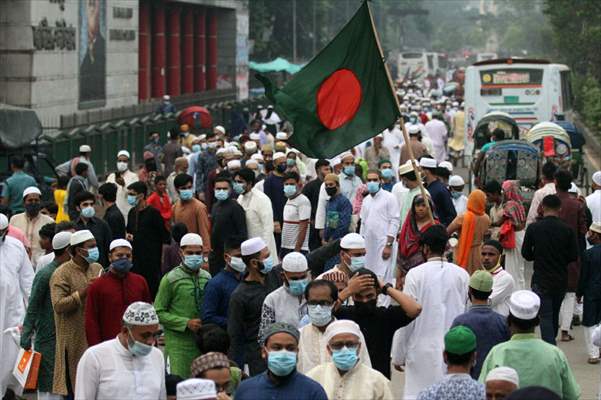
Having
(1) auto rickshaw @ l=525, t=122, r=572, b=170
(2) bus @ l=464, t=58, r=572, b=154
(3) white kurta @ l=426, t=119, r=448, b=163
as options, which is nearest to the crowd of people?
(1) auto rickshaw @ l=525, t=122, r=572, b=170

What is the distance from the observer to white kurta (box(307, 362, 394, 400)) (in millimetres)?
7594

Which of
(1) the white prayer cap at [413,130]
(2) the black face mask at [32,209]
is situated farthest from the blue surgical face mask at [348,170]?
(1) the white prayer cap at [413,130]

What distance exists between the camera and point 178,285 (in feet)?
35.1

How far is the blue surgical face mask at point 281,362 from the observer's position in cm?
731

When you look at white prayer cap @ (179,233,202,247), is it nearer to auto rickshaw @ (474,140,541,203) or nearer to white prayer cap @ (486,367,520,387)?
white prayer cap @ (486,367,520,387)

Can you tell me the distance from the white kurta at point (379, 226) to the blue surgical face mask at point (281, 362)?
7.98 metres

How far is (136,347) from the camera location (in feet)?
26.4

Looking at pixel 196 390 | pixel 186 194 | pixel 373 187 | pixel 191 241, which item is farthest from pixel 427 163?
Result: pixel 196 390

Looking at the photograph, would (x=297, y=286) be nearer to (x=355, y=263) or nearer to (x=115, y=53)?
(x=355, y=263)

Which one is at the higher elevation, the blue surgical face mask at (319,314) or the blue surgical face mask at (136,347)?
the blue surgical face mask at (319,314)

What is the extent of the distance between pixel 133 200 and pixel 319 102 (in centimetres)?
404

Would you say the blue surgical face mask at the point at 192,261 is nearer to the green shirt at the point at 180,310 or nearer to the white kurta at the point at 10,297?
the green shirt at the point at 180,310

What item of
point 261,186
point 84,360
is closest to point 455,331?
point 84,360

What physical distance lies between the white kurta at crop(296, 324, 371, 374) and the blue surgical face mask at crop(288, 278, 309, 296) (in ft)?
3.16
